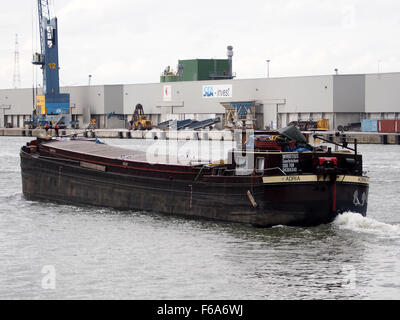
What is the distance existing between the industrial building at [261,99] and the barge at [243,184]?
5695 centimetres

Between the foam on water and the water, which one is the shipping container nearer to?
the water

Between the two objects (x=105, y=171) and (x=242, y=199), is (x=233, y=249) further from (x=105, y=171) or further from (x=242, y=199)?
(x=105, y=171)

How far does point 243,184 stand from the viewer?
2739 centimetres

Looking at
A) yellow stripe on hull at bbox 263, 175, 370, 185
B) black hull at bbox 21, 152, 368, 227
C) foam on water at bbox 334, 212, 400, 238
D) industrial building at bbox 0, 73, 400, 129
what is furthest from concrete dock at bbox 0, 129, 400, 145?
yellow stripe on hull at bbox 263, 175, 370, 185

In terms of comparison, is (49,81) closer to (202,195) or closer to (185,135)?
(185,135)

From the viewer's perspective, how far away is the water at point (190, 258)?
20141 mm

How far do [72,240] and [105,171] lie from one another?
23.1 ft

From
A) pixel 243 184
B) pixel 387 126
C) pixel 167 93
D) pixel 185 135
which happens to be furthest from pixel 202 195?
pixel 167 93

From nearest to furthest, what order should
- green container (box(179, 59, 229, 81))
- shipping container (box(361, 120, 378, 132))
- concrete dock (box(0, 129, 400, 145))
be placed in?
concrete dock (box(0, 129, 400, 145)) < shipping container (box(361, 120, 378, 132)) < green container (box(179, 59, 229, 81))

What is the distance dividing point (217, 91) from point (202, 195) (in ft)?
235

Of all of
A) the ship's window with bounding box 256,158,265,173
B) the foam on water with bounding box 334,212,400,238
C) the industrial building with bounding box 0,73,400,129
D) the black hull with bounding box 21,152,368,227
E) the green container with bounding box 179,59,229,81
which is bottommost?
the foam on water with bounding box 334,212,400,238

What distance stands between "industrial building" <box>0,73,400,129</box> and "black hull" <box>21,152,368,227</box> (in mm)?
56518

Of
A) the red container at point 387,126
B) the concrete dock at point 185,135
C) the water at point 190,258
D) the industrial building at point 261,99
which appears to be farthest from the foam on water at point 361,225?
the industrial building at point 261,99

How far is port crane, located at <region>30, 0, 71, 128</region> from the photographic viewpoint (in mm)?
110938
